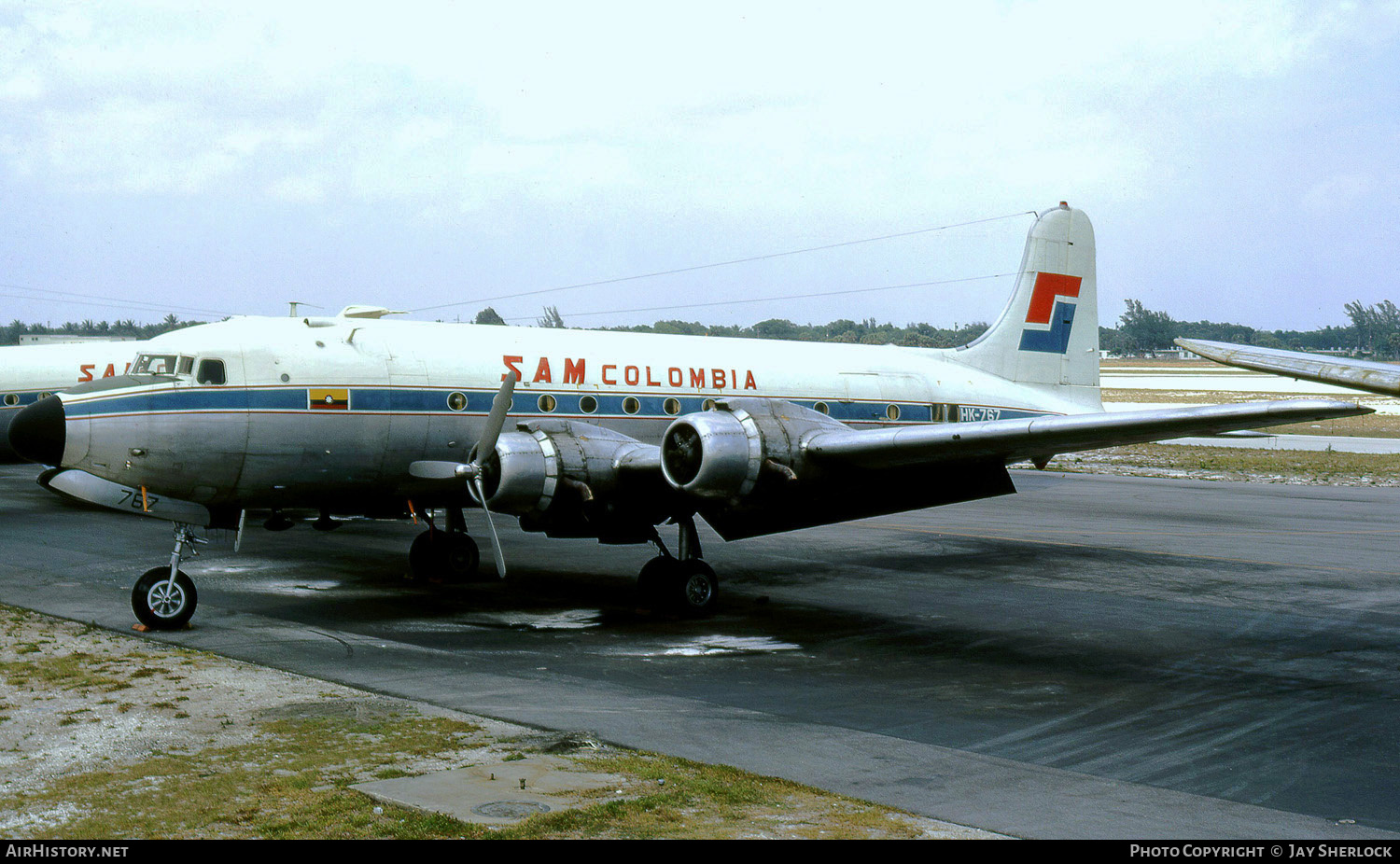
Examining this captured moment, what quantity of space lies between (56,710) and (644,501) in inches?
276

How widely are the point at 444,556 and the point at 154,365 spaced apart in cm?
511

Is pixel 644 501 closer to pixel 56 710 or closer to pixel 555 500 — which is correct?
pixel 555 500

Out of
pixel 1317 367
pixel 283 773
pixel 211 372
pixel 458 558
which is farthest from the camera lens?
pixel 458 558

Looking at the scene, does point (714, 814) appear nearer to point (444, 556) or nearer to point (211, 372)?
point (211, 372)

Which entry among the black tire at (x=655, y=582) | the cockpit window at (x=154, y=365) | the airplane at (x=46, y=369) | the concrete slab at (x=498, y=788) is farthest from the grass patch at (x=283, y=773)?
the airplane at (x=46, y=369)

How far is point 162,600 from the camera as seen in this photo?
43.5ft

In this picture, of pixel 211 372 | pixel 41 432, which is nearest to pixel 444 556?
pixel 211 372

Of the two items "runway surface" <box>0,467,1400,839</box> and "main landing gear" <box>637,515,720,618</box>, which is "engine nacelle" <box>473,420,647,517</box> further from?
"runway surface" <box>0,467,1400,839</box>

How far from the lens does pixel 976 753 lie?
8.90 meters

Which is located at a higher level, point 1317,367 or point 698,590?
point 1317,367

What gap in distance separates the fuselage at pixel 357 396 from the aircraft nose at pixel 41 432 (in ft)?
0.33

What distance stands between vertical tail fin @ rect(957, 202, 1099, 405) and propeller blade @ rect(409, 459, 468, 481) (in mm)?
10107
